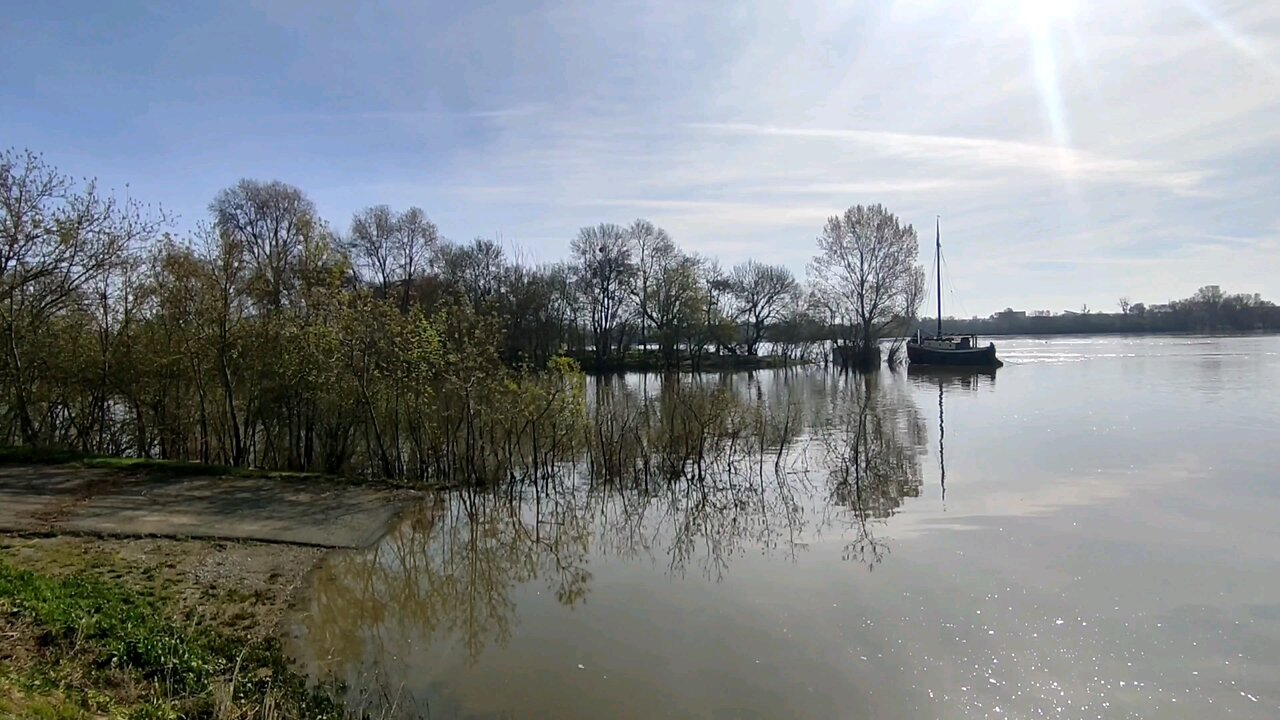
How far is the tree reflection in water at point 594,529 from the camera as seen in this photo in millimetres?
7641

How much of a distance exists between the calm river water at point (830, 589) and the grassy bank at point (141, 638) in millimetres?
651

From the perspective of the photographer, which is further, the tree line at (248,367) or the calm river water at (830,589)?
the tree line at (248,367)

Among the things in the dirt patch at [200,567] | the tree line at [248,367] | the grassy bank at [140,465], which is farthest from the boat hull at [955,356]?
the dirt patch at [200,567]

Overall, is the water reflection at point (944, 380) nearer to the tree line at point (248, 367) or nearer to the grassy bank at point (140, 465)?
the tree line at point (248, 367)

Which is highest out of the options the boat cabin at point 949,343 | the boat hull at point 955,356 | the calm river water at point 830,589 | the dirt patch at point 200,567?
the boat cabin at point 949,343

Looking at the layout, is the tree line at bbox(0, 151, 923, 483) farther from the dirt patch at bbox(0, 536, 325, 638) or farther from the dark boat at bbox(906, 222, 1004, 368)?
the dark boat at bbox(906, 222, 1004, 368)

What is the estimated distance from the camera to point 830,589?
8.55 meters

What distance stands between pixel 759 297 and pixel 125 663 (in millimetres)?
59695

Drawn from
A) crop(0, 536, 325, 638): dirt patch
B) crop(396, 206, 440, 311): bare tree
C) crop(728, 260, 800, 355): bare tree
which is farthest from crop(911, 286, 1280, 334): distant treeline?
crop(0, 536, 325, 638): dirt patch

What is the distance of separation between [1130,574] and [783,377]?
39.0 m

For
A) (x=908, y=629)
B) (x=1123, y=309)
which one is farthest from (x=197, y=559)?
(x=1123, y=309)

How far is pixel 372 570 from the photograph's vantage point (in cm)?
929

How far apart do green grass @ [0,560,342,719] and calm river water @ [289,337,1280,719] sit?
68 cm

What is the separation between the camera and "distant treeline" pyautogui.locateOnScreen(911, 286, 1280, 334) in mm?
89938
